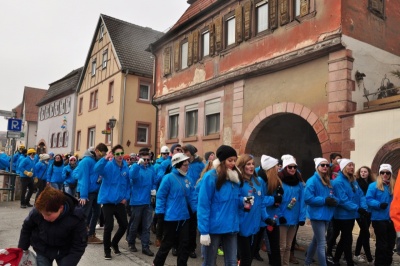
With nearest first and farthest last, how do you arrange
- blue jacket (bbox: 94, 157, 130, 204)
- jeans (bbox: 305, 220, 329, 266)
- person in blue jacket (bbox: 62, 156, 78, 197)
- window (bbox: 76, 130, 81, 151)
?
jeans (bbox: 305, 220, 329, 266) < blue jacket (bbox: 94, 157, 130, 204) < person in blue jacket (bbox: 62, 156, 78, 197) < window (bbox: 76, 130, 81, 151)

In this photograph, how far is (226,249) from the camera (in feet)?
15.3

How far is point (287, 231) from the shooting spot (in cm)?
627

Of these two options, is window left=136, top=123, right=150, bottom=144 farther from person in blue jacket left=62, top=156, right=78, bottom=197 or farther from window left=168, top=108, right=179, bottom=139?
person in blue jacket left=62, top=156, right=78, bottom=197

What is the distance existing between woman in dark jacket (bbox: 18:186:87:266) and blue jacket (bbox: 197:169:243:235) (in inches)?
58.5

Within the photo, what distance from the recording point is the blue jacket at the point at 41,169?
13188 millimetres

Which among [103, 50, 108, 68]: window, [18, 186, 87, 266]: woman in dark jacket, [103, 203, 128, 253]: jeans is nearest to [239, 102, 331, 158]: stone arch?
[103, 203, 128, 253]: jeans

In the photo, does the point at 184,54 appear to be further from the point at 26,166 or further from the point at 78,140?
the point at 78,140

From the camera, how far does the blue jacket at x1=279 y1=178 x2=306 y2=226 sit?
625 cm

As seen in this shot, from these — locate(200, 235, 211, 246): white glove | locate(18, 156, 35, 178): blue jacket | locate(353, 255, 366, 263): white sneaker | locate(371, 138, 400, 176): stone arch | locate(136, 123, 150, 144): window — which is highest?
locate(136, 123, 150, 144): window

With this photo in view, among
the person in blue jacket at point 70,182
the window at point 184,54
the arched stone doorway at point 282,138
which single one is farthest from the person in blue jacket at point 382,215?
the window at point 184,54

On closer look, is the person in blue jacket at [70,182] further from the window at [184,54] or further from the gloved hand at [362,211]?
the window at [184,54]

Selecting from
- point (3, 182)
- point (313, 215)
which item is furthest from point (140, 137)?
point (313, 215)

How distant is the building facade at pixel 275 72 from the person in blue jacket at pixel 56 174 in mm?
6329

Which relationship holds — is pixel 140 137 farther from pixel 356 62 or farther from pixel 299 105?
pixel 356 62
